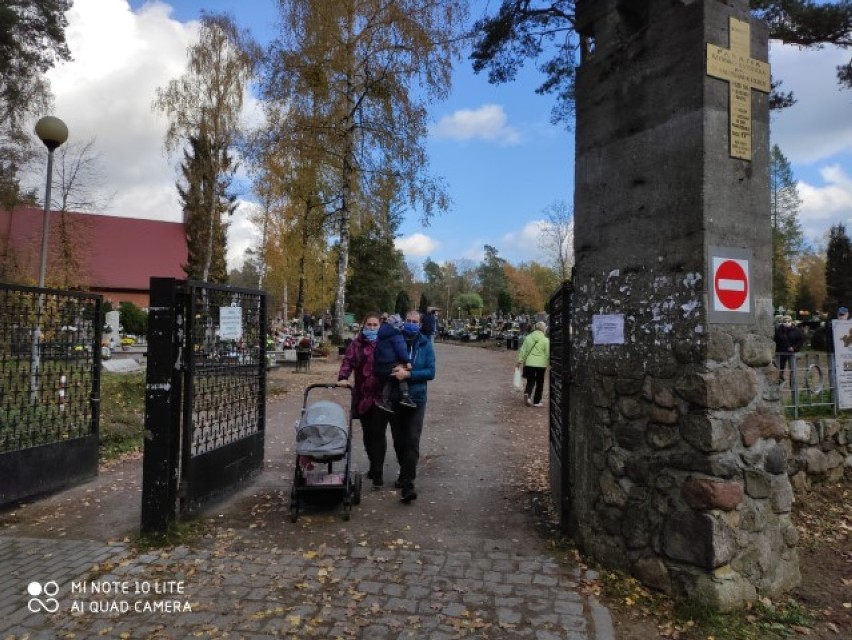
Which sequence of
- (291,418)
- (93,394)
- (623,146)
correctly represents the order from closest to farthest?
(623,146) → (93,394) → (291,418)

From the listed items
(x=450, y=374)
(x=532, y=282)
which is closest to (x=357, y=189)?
(x=450, y=374)

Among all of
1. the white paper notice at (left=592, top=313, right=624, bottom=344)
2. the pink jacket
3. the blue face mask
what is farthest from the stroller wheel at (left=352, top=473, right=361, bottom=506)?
the white paper notice at (left=592, top=313, right=624, bottom=344)

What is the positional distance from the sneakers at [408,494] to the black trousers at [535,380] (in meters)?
6.79

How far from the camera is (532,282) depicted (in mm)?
62375

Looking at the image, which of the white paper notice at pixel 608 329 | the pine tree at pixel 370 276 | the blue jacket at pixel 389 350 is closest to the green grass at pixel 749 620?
the white paper notice at pixel 608 329

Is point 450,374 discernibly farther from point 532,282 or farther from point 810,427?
point 532,282

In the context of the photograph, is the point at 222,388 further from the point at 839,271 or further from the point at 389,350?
the point at 839,271

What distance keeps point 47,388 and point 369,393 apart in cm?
324

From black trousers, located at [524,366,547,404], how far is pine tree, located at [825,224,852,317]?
94.6 feet

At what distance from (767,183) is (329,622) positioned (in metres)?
4.00

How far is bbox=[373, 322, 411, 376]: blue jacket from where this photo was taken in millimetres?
5926

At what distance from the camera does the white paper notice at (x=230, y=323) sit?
5.71m

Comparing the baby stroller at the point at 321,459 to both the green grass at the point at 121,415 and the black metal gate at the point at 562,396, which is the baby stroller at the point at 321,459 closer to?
the black metal gate at the point at 562,396

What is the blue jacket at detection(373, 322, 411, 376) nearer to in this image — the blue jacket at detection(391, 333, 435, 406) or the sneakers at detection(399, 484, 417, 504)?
the blue jacket at detection(391, 333, 435, 406)
